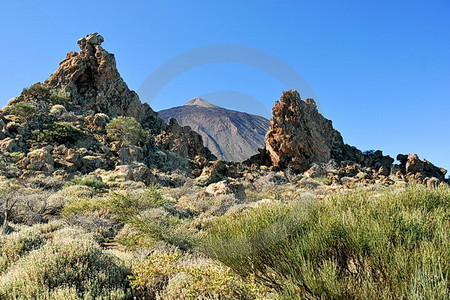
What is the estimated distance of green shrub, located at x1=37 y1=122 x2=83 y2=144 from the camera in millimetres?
20984

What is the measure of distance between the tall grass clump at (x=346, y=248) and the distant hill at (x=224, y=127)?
7484 centimetres

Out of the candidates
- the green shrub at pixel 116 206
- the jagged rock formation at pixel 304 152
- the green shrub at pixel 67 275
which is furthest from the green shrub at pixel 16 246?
the jagged rock formation at pixel 304 152

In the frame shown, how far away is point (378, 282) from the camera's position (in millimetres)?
2568

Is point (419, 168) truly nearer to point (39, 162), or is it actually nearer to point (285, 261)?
point (39, 162)

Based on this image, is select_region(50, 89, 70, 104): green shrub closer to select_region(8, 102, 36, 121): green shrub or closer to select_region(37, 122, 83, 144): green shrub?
select_region(8, 102, 36, 121): green shrub

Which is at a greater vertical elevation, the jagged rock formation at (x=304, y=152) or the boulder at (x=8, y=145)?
the jagged rock formation at (x=304, y=152)

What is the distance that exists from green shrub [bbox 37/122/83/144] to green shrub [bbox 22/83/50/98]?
26.1 feet

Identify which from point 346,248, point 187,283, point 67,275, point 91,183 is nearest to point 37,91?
point 91,183

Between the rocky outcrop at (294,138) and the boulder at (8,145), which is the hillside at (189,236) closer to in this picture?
the boulder at (8,145)

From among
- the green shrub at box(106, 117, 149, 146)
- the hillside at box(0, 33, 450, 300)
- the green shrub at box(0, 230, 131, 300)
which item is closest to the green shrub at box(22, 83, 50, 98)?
the hillside at box(0, 33, 450, 300)

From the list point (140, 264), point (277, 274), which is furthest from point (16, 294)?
point (277, 274)

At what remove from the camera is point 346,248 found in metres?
3.31

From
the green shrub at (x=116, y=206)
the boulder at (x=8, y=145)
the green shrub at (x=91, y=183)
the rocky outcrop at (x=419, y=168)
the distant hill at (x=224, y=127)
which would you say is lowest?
the green shrub at (x=116, y=206)

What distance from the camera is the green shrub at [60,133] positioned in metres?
21.0
